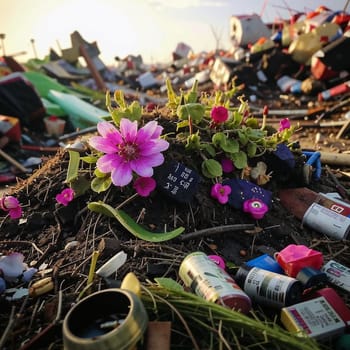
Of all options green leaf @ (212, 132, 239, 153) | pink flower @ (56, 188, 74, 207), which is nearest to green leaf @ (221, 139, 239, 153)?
green leaf @ (212, 132, 239, 153)

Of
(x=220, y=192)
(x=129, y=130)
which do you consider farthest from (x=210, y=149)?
(x=129, y=130)

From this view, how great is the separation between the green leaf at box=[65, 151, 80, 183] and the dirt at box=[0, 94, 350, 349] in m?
0.14

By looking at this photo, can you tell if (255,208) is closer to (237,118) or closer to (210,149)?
(210,149)

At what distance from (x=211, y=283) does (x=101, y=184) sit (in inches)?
34.3

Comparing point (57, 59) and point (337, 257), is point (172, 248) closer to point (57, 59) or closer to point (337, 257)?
point (337, 257)

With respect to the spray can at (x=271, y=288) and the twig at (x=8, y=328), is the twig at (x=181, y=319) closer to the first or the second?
the spray can at (x=271, y=288)

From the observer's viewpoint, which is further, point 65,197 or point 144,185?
point 65,197

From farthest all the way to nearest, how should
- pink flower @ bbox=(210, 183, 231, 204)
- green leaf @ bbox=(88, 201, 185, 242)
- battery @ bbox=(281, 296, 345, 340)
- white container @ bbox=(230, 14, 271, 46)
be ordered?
white container @ bbox=(230, 14, 271, 46) → pink flower @ bbox=(210, 183, 231, 204) → green leaf @ bbox=(88, 201, 185, 242) → battery @ bbox=(281, 296, 345, 340)

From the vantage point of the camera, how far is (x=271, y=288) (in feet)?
4.95

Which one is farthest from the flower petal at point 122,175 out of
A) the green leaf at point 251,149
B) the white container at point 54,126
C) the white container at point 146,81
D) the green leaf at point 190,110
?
the white container at point 146,81

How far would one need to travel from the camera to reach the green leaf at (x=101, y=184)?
77.6 inches

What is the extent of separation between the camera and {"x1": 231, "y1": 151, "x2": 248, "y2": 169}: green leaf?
7.42 ft

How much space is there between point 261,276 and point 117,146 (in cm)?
93

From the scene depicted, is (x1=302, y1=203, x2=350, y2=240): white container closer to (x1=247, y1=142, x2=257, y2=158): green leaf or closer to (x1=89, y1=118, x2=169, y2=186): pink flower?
(x1=247, y1=142, x2=257, y2=158): green leaf
